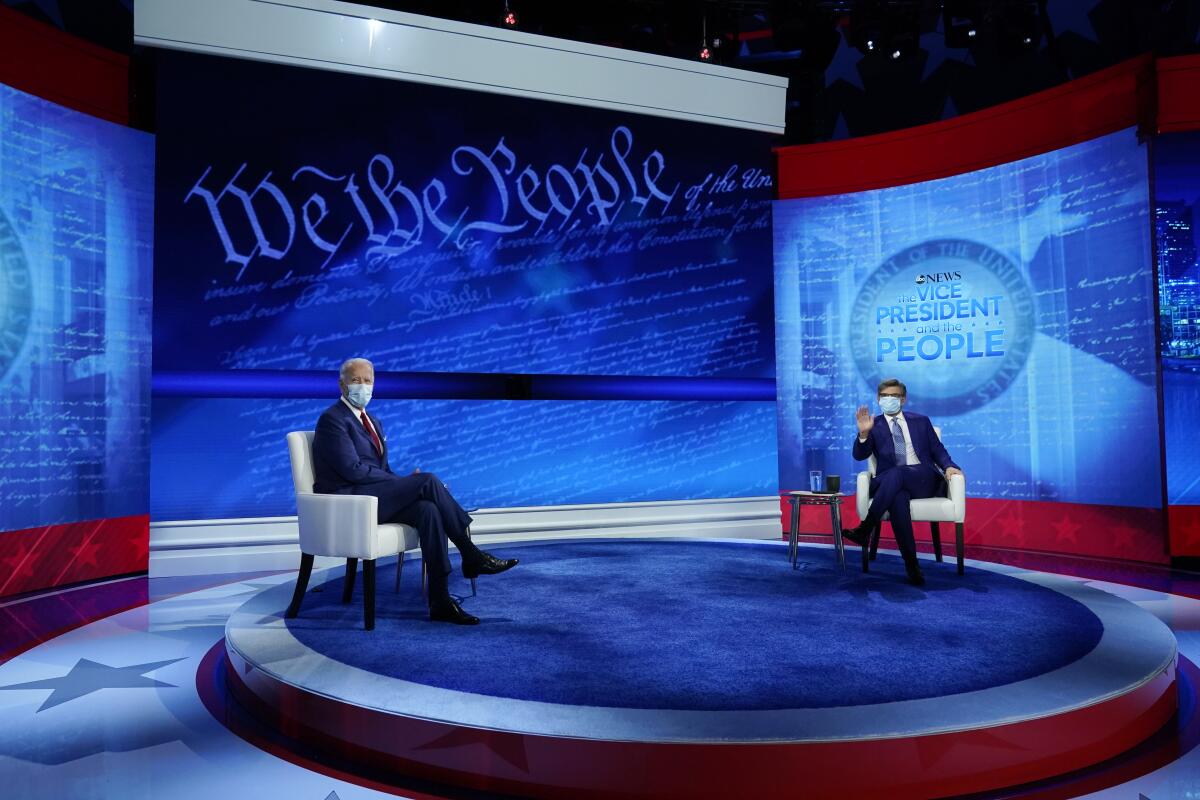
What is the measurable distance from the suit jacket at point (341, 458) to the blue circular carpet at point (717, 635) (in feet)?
1.78

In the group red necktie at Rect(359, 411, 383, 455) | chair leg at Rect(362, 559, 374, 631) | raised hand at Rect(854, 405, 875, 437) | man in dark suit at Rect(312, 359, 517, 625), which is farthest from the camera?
raised hand at Rect(854, 405, 875, 437)

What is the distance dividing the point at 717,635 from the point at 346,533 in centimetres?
149

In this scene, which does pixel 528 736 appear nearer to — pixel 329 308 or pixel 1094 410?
pixel 329 308

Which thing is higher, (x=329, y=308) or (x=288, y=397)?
(x=329, y=308)

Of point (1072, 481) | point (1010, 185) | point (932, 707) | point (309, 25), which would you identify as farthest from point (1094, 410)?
point (309, 25)

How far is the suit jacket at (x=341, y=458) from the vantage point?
3428 mm

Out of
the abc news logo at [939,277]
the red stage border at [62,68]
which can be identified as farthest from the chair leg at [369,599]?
the abc news logo at [939,277]

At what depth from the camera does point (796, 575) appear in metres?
4.39

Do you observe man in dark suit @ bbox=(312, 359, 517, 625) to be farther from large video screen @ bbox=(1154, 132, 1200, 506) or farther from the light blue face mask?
large video screen @ bbox=(1154, 132, 1200, 506)

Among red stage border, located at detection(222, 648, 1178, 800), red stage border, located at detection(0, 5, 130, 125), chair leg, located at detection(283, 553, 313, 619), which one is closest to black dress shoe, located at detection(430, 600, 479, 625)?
chair leg, located at detection(283, 553, 313, 619)

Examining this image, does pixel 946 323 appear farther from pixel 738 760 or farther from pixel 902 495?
pixel 738 760

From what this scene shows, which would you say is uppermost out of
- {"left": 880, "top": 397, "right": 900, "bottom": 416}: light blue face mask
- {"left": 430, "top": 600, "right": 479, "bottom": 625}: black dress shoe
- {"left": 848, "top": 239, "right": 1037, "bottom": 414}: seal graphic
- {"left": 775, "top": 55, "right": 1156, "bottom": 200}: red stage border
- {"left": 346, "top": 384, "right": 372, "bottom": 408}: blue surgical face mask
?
{"left": 775, "top": 55, "right": 1156, "bottom": 200}: red stage border

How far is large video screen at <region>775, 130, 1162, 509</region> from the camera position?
5430 mm

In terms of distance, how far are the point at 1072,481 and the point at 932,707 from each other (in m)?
4.33
